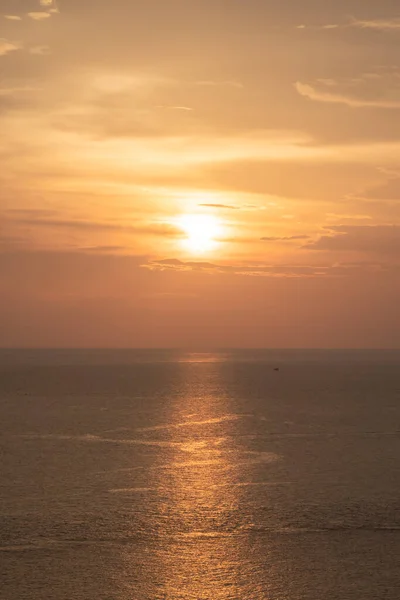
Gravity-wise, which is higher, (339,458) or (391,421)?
(391,421)

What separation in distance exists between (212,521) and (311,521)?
9.64ft

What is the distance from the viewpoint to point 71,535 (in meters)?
23.7

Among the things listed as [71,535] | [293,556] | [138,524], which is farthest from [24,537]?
[293,556]

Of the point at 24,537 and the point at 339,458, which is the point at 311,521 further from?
the point at 339,458

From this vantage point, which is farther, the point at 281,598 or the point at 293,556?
the point at 293,556

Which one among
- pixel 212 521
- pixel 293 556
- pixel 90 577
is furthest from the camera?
pixel 212 521

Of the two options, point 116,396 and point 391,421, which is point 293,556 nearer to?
point 391,421

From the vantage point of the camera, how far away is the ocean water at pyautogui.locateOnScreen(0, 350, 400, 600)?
20.0m

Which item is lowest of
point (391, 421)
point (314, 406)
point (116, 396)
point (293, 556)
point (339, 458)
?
point (293, 556)

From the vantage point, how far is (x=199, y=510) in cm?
2714

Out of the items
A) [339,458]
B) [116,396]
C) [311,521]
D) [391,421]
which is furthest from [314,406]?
[311,521]

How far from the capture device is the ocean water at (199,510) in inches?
787

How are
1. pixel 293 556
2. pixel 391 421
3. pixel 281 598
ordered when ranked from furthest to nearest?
1. pixel 391 421
2. pixel 293 556
3. pixel 281 598

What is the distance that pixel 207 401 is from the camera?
75625 millimetres
